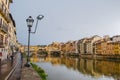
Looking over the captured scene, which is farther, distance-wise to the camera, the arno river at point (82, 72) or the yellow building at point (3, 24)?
the yellow building at point (3, 24)

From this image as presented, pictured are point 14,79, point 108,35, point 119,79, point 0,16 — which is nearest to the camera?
point 14,79

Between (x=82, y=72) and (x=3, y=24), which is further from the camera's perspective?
(x=82, y=72)

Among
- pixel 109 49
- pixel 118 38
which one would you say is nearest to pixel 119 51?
pixel 109 49

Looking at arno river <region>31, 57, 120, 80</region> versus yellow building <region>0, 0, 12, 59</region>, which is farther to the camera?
yellow building <region>0, 0, 12, 59</region>

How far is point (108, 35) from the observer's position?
623 feet

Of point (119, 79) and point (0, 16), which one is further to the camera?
point (0, 16)

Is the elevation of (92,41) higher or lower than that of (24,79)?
higher

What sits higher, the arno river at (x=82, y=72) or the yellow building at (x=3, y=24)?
the yellow building at (x=3, y=24)

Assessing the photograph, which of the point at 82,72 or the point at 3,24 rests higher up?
the point at 3,24

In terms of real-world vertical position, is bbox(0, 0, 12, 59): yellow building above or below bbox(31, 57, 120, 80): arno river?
above

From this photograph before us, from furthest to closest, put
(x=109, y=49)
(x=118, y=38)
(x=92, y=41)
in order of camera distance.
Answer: (x=92, y=41)
(x=118, y=38)
(x=109, y=49)

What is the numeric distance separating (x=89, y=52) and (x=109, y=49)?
3283 centimetres

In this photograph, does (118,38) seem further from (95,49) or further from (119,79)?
(119,79)

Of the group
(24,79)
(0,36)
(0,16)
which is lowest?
(24,79)
